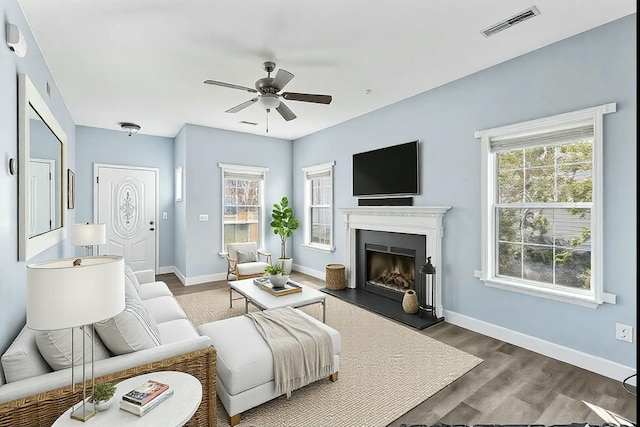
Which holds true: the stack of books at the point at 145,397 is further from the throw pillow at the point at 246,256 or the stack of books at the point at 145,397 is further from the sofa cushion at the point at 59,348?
the throw pillow at the point at 246,256

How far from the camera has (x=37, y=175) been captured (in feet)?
7.92

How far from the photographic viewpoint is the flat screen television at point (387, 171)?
417cm

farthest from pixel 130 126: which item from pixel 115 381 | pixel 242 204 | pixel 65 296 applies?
pixel 65 296

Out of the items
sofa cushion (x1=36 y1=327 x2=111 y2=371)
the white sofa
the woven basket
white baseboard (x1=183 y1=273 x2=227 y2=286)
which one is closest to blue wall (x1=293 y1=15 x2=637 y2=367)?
the woven basket

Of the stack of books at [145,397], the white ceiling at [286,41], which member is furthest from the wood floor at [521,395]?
the white ceiling at [286,41]

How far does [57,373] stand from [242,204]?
4.78m

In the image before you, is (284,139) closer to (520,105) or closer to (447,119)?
(447,119)

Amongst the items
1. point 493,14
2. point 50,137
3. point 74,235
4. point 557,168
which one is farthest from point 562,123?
point 74,235

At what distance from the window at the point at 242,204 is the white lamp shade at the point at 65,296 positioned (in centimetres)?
474

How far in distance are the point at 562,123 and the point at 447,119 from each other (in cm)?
118

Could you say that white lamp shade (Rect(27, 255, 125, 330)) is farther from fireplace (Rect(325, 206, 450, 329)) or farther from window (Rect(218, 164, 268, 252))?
window (Rect(218, 164, 268, 252))

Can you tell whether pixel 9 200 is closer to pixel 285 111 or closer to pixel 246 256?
pixel 285 111

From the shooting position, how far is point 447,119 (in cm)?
374

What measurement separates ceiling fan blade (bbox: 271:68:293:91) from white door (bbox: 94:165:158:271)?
4447 mm
